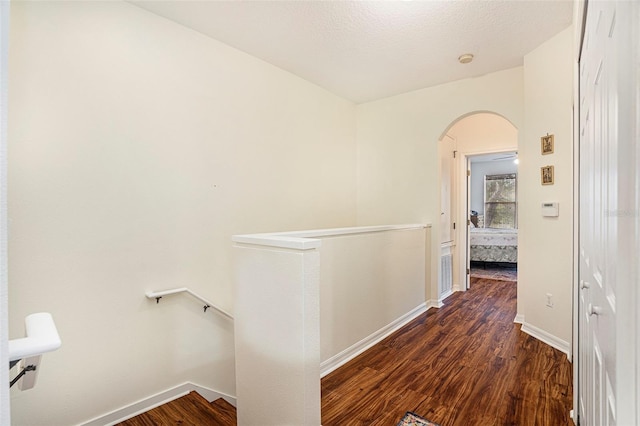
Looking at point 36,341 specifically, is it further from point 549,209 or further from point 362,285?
point 549,209

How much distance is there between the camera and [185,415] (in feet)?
6.66

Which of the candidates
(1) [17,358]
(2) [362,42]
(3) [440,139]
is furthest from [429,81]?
(1) [17,358]

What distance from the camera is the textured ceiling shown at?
225 centimetres

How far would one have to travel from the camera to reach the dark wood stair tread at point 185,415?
195 centimetres

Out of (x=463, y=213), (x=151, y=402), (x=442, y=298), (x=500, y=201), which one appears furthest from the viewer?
(x=500, y=201)

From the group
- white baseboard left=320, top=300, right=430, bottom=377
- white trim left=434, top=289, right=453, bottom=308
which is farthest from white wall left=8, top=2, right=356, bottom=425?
white trim left=434, top=289, right=453, bottom=308

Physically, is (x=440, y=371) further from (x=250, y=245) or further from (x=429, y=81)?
(x=429, y=81)

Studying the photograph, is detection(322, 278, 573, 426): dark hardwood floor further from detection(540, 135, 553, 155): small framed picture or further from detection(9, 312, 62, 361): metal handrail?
detection(540, 135, 553, 155): small framed picture

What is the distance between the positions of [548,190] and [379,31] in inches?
82.9

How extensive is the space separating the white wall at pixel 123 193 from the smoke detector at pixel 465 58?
2.07 metres

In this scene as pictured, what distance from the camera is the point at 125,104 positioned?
2.10 meters

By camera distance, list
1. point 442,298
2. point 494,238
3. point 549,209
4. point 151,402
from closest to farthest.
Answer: point 151,402 < point 549,209 < point 442,298 < point 494,238

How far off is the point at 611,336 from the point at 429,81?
3569 millimetres

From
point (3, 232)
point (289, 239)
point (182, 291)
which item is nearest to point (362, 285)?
point (289, 239)
